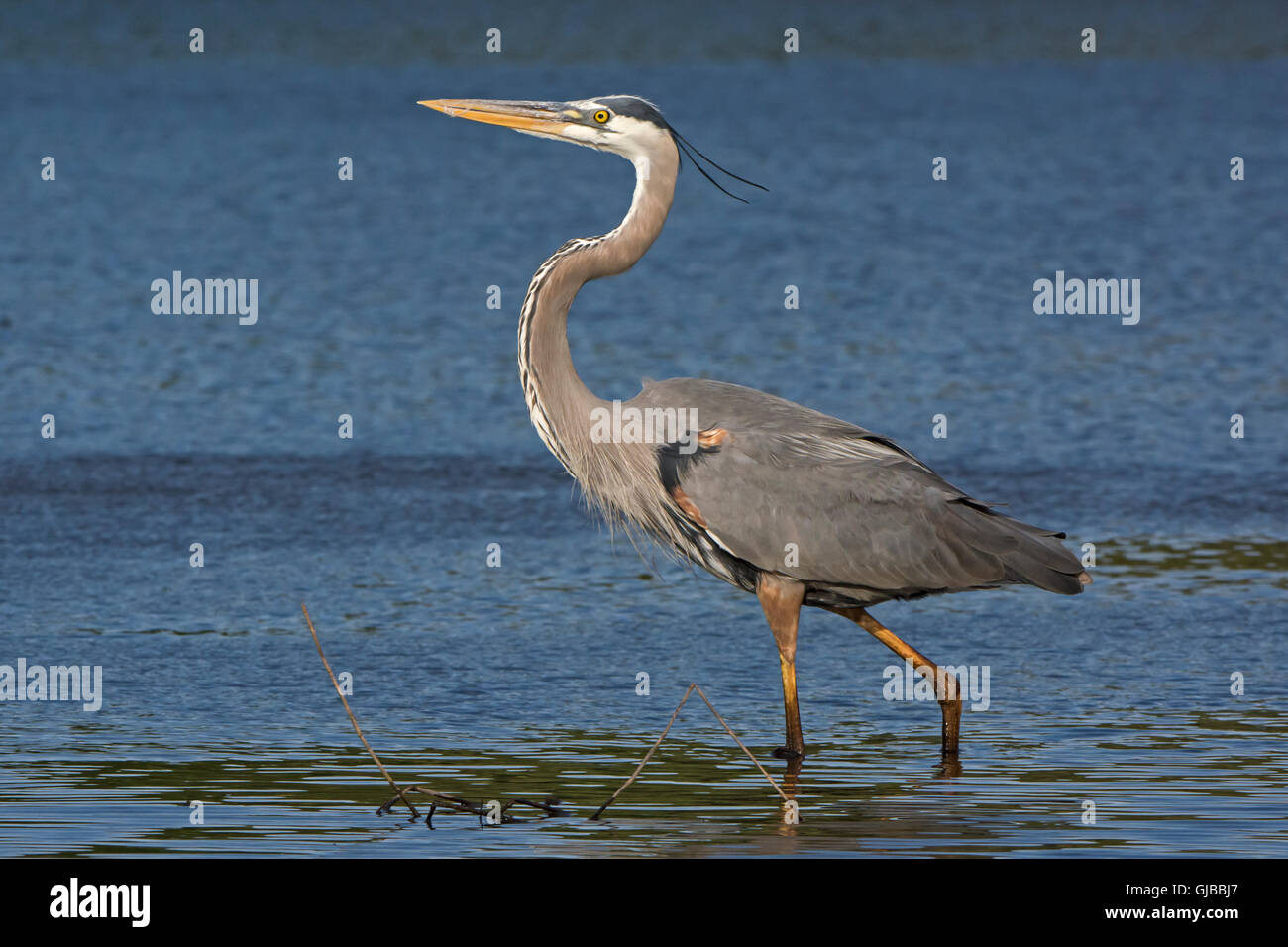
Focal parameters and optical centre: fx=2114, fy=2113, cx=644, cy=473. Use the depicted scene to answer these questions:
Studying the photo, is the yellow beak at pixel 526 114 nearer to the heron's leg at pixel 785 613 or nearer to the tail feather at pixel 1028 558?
the heron's leg at pixel 785 613

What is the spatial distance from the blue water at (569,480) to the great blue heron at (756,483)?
2.27 ft

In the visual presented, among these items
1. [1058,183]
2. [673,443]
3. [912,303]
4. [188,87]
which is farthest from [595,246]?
[188,87]

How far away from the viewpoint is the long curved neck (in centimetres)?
938

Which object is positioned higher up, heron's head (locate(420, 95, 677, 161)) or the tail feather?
heron's head (locate(420, 95, 677, 161))

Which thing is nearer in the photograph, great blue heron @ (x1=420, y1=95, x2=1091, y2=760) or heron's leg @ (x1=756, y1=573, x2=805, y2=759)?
heron's leg @ (x1=756, y1=573, x2=805, y2=759)

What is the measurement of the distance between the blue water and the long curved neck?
4.48ft

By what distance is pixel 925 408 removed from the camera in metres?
16.4

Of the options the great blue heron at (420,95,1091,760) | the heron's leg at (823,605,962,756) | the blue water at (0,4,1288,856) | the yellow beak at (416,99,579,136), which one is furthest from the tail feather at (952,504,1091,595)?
the yellow beak at (416,99,579,136)

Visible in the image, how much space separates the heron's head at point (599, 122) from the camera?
9.49 metres

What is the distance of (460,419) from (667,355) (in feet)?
8.08

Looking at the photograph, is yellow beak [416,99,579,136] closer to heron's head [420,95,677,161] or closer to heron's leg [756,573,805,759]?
heron's head [420,95,677,161]

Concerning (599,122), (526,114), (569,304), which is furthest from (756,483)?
(526,114)

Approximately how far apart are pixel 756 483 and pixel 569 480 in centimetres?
554

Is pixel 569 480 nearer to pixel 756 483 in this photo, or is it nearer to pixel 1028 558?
pixel 756 483
